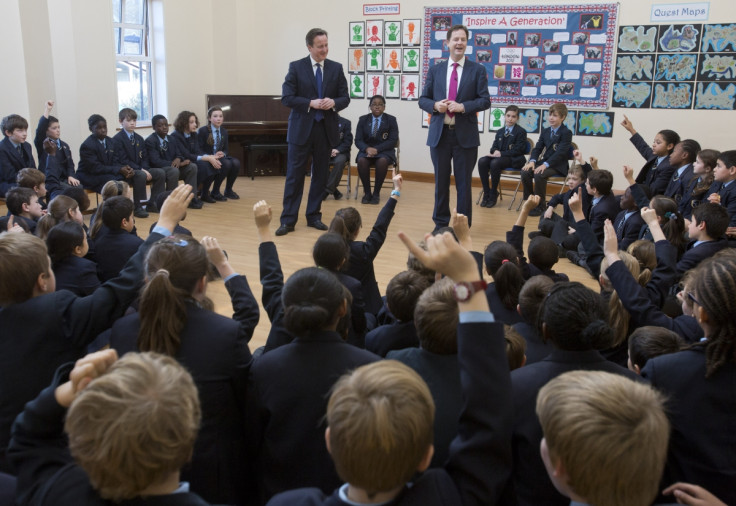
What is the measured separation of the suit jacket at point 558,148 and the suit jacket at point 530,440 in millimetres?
5936

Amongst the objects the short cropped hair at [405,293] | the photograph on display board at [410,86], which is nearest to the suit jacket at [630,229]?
the short cropped hair at [405,293]

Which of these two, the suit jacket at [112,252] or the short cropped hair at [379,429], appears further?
the suit jacket at [112,252]

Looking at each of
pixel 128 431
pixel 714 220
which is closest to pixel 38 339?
pixel 128 431

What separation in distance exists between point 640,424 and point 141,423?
0.79 metres

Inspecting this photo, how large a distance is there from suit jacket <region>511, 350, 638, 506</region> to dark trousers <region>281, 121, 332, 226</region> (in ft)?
14.1

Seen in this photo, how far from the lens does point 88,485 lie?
3.59 ft

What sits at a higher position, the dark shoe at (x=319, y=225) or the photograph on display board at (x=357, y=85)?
the photograph on display board at (x=357, y=85)

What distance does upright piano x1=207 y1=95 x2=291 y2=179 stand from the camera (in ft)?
28.8

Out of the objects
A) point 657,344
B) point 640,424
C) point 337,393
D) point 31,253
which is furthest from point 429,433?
point 31,253

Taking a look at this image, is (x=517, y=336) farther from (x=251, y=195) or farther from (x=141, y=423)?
(x=251, y=195)

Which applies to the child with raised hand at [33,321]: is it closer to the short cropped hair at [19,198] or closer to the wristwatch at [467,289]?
the wristwatch at [467,289]

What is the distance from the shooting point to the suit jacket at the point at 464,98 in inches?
214

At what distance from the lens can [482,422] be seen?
1203 millimetres

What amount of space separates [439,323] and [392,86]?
25.8ft
